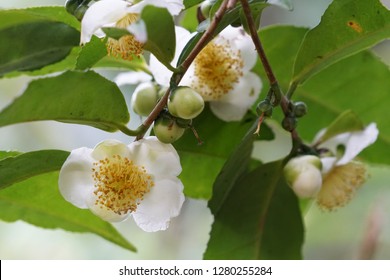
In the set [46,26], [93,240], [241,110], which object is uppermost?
[46,26]

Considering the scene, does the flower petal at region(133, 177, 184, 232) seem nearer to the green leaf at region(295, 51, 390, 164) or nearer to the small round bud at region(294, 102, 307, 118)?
the small round bud at region(294, 102, 307, 118)

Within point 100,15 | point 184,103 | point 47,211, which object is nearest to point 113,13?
point 100,15

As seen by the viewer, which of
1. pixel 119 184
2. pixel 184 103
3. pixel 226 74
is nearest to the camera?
pixel 184 103

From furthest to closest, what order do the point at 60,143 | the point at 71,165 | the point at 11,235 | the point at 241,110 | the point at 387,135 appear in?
the point at 60,143 → the point at 11,235 → the point at 387,135 → the point at 241,110 → the point at 71,165

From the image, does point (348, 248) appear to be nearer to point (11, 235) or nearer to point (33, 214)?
point (11, 235)

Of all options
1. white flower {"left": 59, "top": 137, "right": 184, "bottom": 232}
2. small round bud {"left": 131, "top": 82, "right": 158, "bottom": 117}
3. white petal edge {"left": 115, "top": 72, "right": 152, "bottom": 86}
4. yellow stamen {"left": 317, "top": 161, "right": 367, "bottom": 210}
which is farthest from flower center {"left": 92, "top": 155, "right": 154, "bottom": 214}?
yellow stamen {"left": 317, "top": 161, "right": 367, "bottom": 210}

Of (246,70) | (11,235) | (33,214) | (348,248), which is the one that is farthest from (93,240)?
(246,70)

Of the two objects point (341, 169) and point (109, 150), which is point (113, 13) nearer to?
point (109, 150)
